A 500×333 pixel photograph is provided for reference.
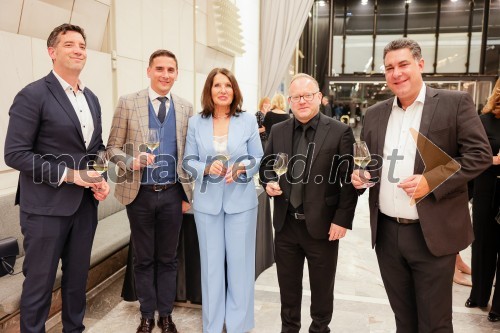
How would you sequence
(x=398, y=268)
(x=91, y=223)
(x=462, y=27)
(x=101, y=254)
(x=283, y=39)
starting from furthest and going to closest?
(x=462, y=27), (x=283, y=39), (x=101, y=254), (x=91, y=223), (x=398, y=268)

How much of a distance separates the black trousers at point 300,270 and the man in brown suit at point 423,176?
1.22 ft

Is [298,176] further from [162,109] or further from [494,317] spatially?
[494,317]

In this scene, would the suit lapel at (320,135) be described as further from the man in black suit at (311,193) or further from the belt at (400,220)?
the belt at (400,220)

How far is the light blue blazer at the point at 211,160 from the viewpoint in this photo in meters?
2.39

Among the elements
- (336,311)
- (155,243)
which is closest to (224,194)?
(155,243)

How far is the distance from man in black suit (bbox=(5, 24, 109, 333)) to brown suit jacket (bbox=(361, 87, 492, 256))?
1613 mm

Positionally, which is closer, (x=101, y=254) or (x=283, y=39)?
(x=101, y=254)

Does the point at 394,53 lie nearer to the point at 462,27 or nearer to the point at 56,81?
the point at 56,81

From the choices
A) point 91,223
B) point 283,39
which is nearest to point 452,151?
point 91,223

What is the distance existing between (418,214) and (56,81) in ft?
6.28

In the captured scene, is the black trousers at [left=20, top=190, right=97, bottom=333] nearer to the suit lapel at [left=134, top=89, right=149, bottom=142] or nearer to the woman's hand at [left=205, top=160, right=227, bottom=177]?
the suit lapel at [left=134, top=89, right=149, bottom=142]

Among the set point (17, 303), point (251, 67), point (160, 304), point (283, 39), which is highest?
point (283, 39)

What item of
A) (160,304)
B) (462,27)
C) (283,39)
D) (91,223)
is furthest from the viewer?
(462,27)

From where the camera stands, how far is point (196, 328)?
2744 mm
